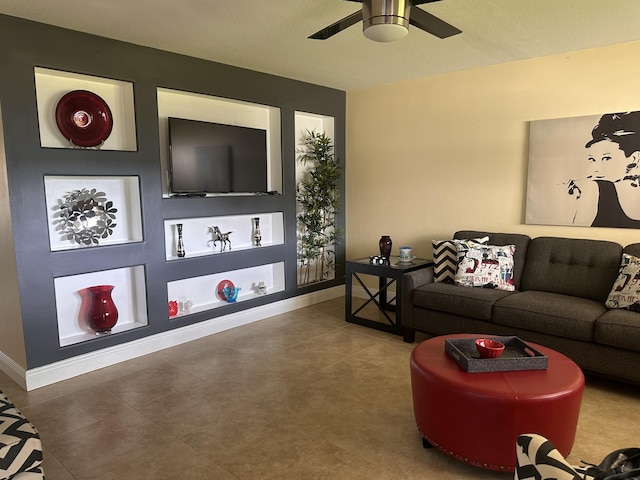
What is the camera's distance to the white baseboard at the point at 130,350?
2.98 m

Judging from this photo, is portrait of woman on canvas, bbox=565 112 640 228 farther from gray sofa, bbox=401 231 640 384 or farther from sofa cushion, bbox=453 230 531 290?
sofa cushion, bbox=453 230 531 290

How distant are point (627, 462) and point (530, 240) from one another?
282 cm

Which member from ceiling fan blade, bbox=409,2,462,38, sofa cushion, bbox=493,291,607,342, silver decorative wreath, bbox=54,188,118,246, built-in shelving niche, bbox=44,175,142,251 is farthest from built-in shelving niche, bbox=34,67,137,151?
sofa cushion, bbox=493,291,607,342

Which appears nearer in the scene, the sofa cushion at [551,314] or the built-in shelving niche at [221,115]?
the sofa cushion at [551,314]

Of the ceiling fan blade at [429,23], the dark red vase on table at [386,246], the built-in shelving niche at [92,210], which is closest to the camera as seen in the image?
the ceiling fan blade at [429,23]

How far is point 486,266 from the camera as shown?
3.54m

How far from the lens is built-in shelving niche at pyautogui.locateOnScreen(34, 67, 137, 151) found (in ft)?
10.1

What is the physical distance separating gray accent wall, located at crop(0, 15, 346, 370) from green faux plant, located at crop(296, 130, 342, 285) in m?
0.49

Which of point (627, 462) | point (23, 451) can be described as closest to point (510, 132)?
point (627, 462)

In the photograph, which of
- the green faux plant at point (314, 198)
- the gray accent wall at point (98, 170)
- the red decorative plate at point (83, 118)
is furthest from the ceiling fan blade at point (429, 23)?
the green faux plant at point (314, 198)

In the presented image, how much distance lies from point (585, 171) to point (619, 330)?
4.82ft

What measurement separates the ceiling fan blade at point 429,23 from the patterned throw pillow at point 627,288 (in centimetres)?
199

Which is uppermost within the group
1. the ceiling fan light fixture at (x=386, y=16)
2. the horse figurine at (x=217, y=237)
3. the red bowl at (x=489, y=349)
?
the ceiling fan light fixture at (x=386, y=16)

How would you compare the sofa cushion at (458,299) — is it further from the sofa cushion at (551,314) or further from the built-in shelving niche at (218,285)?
the built-in shelving niche at (218,285)
